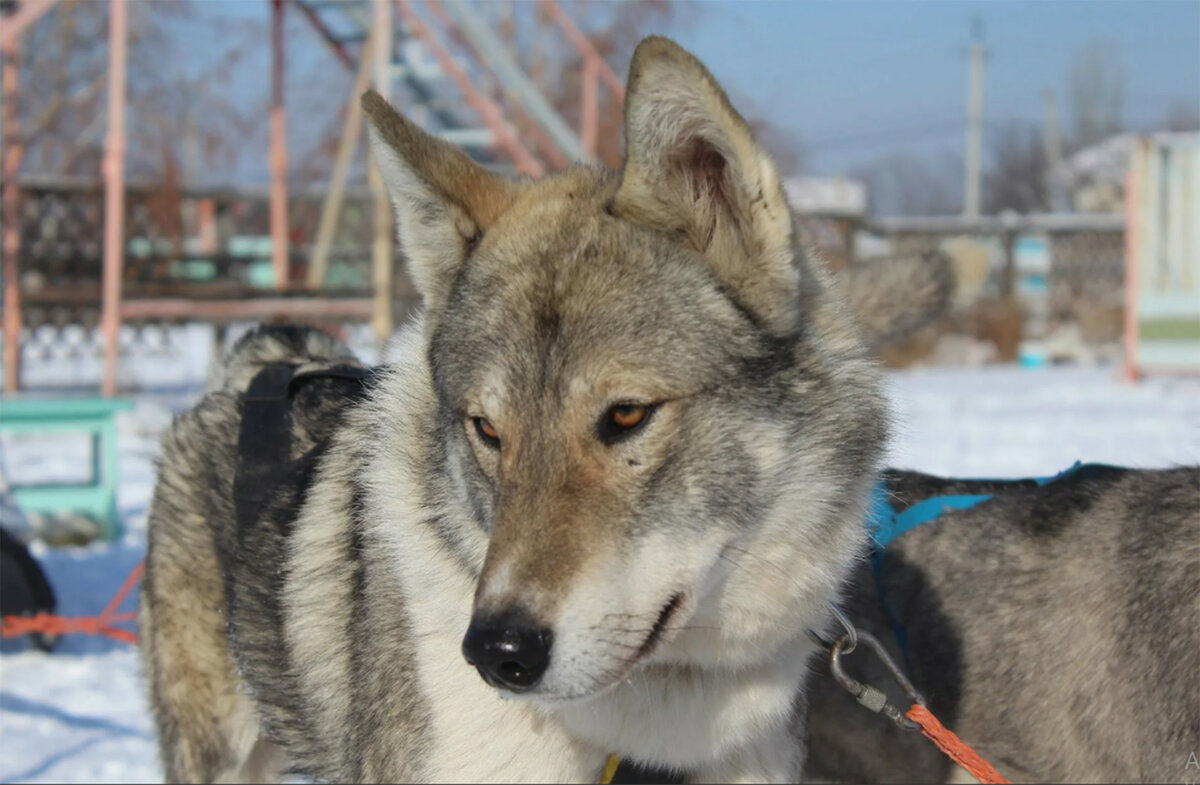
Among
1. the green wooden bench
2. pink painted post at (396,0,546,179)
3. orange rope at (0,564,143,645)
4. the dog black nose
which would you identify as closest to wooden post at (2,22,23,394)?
pink painted post at (396,0,546,179)

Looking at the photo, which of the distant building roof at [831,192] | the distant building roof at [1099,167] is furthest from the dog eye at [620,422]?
the distant building roof at [1099,167]

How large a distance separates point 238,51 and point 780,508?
16.3 m

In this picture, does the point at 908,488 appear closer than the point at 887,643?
No

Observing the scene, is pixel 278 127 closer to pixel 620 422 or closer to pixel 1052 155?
pixel 620 422

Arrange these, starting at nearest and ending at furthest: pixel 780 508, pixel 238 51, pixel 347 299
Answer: pixel 780 508 → pixel 347 299 → pixel 238 51

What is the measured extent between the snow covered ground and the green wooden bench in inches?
8.5

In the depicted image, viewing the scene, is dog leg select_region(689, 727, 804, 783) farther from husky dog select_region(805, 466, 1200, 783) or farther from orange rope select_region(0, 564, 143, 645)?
orange rope select_region(0, 564, 143, 645)

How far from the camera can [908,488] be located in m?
3.08

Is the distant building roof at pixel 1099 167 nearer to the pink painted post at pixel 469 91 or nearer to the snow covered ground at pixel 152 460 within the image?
the snow covered ground at pixel 152 460

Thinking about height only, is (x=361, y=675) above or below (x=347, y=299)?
below

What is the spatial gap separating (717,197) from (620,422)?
45 centimetres

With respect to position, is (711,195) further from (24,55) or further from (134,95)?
(134,95)

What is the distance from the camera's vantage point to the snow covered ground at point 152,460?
348cm

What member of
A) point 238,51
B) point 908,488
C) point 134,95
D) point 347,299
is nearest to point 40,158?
point 134,95
